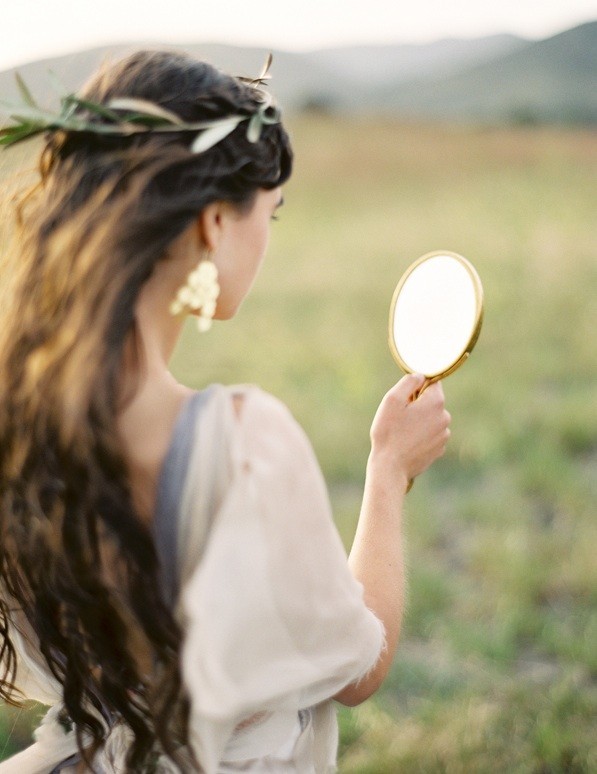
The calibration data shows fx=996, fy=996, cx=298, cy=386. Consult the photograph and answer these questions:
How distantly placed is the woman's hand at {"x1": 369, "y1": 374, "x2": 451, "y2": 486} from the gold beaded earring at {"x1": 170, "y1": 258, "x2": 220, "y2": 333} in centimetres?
40

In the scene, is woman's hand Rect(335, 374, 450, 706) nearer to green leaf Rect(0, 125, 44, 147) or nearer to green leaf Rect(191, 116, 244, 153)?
green leaf Rect(191, 116, 244, 153)

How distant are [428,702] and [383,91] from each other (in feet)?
40.5

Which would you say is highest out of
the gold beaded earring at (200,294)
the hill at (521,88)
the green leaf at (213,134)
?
the green leaf at (213,134)

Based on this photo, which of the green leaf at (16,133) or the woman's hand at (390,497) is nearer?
the green leaf at (16,133)

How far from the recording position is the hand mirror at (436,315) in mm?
1489

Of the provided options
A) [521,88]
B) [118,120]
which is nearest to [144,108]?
[118,120]

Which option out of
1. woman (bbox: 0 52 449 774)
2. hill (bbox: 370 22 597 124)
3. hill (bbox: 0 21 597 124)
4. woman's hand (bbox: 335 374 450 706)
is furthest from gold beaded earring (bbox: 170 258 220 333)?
hill (bbox: 370 22 597 124)

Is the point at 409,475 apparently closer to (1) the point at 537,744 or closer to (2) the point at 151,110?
(2) the point at 151,110

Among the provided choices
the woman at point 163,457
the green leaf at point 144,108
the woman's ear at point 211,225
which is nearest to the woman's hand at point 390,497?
the woman at point 163,457

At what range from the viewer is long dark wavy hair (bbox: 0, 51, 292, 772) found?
3.63ft

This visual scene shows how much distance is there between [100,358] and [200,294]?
0.14 m

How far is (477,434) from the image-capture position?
173 inches

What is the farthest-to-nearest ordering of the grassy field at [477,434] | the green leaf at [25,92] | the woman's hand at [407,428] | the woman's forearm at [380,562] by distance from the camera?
1. the grassy field at [477,434]
2. the woman's hand at [407,428]
3. the woman's forearm at [380,562]
4. the green leaf at [25,92]

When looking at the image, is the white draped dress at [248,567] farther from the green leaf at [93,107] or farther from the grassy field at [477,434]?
the grassy field at [477,434]
